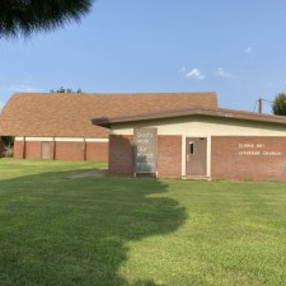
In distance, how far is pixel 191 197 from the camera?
15.4 meters

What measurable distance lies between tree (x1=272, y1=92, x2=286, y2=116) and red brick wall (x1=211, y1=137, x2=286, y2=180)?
24758mm

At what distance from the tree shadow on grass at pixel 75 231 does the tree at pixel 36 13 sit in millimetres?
2827

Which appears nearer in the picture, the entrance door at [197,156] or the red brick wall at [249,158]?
the red brick wall at [249,158]

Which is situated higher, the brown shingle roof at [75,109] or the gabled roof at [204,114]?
the brown shingle roof at [75,109]

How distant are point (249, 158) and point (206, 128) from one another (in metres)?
2.46

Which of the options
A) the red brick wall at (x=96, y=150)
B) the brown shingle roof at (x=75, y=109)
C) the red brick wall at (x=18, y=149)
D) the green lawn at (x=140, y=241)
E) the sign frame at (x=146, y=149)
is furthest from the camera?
the red brick wall at (x=18, y=149)

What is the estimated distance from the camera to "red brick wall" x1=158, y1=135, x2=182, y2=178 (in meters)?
25.1

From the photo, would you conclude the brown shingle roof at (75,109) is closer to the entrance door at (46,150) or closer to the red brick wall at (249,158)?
the entrance door at (46,150)

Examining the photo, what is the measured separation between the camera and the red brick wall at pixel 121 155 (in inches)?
993

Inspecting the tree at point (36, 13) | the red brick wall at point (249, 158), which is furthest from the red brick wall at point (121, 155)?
the tree at point (36, 13)

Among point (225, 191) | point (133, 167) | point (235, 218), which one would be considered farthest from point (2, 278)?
point (133, 167)

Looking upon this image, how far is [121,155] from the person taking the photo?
2531 cm

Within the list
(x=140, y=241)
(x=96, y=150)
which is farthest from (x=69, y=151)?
(x=140, y=241)

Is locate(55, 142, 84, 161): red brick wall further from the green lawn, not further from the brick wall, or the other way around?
the green lawn
